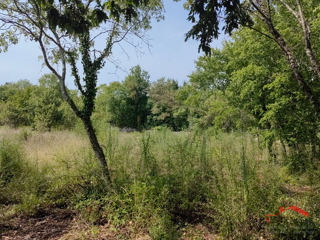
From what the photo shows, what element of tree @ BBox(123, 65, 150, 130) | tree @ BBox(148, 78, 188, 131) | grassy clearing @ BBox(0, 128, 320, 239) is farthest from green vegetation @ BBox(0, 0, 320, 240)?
tree @ BBox(123, 65, 150, 130)

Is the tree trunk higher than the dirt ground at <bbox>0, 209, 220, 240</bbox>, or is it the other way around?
the tree trunk

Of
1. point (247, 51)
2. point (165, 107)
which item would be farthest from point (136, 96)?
point (247, 51)

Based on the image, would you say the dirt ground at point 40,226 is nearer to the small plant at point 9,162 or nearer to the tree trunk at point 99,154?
the tree trunk at point 99,154

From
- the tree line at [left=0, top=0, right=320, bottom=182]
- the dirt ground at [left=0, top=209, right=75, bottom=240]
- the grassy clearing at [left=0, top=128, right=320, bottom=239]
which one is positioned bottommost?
the dirt ground at [left=0, top=209, right=75, bottom=240]

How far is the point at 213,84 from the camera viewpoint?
578 inches

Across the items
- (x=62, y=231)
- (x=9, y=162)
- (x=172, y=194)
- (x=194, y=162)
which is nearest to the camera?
(x=62, y=231)

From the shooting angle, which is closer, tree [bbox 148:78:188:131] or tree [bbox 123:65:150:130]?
tree [bbox 148:78:188:131]

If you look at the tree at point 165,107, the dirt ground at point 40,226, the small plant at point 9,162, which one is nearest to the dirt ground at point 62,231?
the dirt ground at point 40,226

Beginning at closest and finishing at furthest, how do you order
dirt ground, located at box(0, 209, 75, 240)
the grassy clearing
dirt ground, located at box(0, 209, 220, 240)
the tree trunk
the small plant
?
the grassy clearing
dirt ground, located at box(0, 209, 220, 240)
dirt ground, located at box(0, 209, 75, 240)
the tree trunk
the small plant

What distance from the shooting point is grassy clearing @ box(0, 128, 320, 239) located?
2.92 metres

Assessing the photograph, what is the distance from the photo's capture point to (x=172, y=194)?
11.9ft

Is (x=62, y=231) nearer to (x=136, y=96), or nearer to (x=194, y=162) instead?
(x=194, y=162)

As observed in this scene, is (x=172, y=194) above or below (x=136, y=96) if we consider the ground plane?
below

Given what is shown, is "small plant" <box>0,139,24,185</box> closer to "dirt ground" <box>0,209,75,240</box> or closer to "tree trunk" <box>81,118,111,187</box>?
"dirt ground" <box>0,209,75,240</box>
